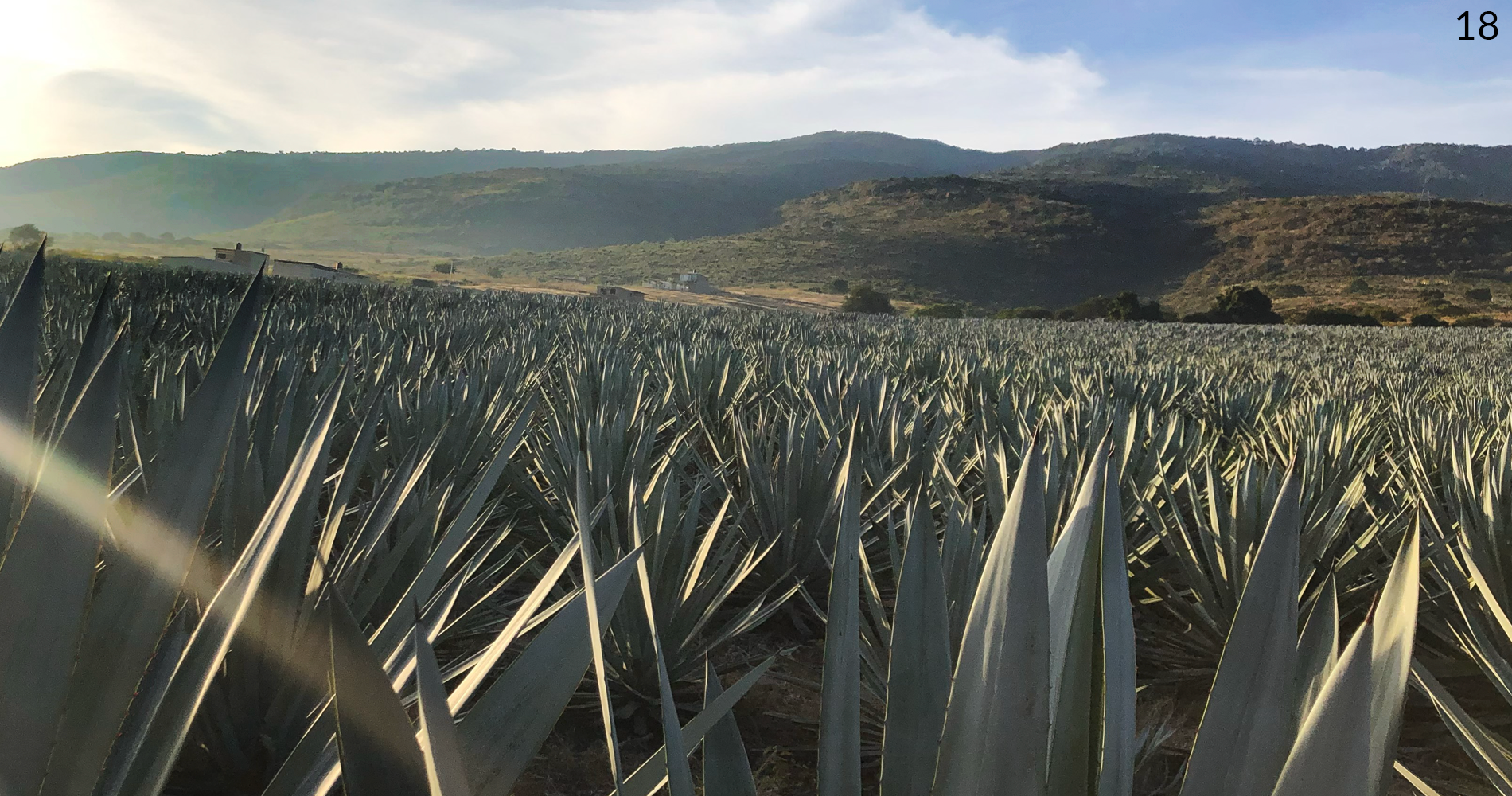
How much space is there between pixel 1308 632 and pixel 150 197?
20118 cm

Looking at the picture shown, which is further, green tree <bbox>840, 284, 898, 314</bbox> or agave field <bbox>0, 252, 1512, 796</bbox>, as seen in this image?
green tree <bbox>840, 284, 898, 314</bbox>

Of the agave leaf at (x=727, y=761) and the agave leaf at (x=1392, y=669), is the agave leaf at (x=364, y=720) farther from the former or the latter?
the agave leaf at (x=1392, y=669)

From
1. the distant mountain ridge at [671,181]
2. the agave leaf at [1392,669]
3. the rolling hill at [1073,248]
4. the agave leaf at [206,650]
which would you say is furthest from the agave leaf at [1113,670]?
the distant mountain ridge at [671,181]

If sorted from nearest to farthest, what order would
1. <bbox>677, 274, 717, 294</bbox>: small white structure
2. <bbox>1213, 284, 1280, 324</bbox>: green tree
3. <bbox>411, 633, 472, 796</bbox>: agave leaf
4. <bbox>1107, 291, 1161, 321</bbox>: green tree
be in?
1. <bbox>411, 633, 472, 796</bbox>: agave leaf
2. <bbox>1107, 291, 1161, 321</bbox>: green tree
3. <bbox>1213, 284, 1280, 324</bbox>: green tree
4. <bbox>677, 274, 717, 294</bbox>: small white structure

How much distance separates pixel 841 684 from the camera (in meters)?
0.57

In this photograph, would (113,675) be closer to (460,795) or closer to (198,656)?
(198,656)

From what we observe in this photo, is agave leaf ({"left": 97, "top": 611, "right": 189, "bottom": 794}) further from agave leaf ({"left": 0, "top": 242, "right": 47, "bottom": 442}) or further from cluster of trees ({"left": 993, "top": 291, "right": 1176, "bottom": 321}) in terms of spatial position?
cluster of trees ({"left": 993, "top": 291, "right": 1176, "bottom": 321})

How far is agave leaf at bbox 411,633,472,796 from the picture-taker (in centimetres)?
34

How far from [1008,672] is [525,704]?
298 mm

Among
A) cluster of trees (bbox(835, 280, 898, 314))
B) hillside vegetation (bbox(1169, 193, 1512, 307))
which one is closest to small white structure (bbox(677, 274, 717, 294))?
cluster of trees (bbox(835, 280, 898, 314))

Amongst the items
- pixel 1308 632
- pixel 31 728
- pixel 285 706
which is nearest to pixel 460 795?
pixel 31 728

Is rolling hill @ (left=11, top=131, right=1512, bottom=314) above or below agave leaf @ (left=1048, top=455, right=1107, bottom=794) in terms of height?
above

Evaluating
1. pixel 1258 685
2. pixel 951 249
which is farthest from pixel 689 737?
pixel 951 249

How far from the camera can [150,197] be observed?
15850 centimetres
